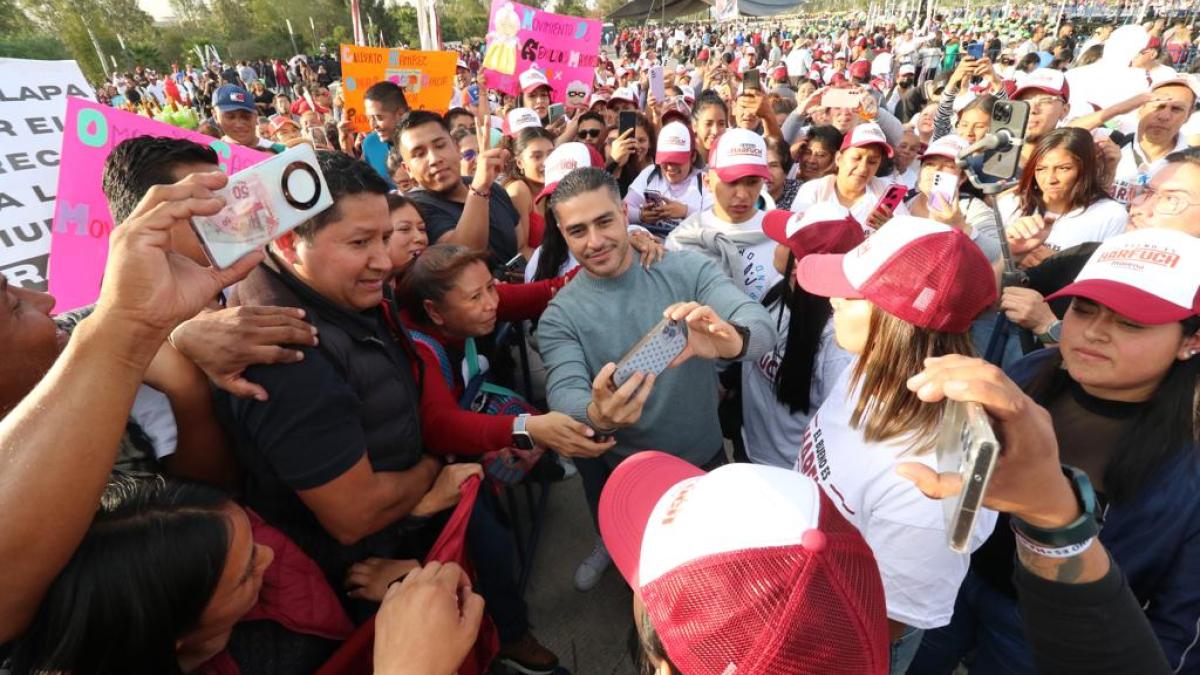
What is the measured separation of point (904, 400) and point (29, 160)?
10.1 ft

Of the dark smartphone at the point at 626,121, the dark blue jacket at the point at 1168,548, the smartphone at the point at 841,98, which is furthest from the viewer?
the smartphone at the point at 841,98

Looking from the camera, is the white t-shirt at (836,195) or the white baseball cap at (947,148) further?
the white baseball cap at (947,148)

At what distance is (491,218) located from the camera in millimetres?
3682

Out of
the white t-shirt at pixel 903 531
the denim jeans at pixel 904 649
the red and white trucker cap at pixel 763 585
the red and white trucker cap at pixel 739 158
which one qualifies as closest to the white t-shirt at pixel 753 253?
the red and white trucker cap at pixel 739 158

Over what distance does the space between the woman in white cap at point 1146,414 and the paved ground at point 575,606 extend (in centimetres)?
196

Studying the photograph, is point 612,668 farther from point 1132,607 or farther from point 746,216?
point 746,216

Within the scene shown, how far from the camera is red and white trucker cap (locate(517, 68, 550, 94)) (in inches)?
275

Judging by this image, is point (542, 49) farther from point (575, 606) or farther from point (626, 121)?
point (575, 606)

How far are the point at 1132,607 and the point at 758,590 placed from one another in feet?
2.11

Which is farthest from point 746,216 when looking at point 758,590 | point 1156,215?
point 758,590

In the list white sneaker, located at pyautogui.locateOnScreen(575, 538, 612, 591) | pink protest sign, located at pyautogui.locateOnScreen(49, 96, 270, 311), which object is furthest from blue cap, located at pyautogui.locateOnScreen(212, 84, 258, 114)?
white sneaker, located at pyautogui.locateOnScreen(575, 538, 612, 591)

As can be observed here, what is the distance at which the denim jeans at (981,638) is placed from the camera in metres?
1.74

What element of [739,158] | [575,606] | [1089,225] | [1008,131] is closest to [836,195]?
[739,158]

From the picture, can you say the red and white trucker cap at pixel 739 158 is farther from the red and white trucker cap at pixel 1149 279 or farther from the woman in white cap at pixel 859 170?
the red and white trucker cap at pixel 1149 279
